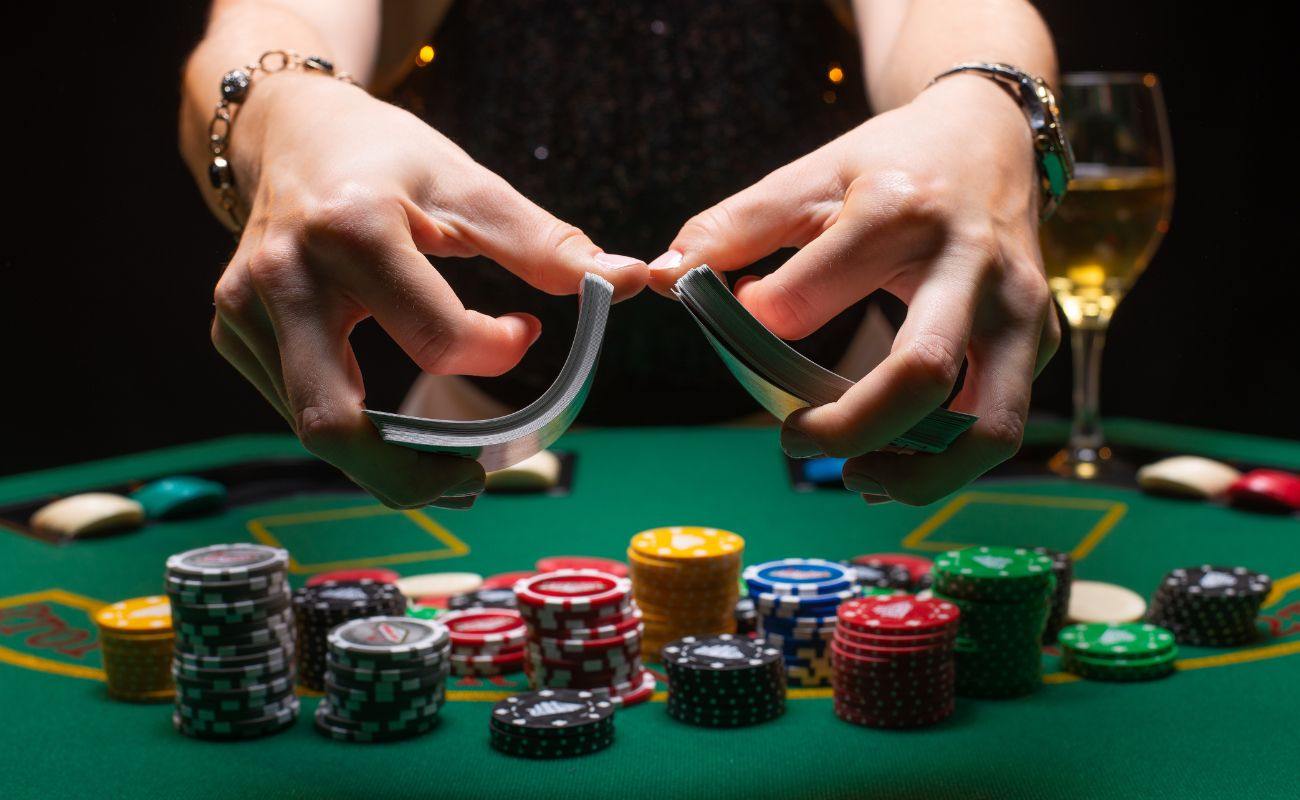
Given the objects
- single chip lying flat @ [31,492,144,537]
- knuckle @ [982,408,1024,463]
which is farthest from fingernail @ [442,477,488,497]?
single chip lying flat @ [31,492,144,537]

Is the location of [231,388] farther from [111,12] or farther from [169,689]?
[169,689]

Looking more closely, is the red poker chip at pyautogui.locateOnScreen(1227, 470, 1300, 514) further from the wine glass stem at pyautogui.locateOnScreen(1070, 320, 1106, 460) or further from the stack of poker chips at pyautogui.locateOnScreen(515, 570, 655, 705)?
the stack of poker chips at pyautogui.locateOnScreen(515, 570, 655, 705)

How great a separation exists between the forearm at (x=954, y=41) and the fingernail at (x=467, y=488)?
0.60m

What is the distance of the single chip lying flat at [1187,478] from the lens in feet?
8.09

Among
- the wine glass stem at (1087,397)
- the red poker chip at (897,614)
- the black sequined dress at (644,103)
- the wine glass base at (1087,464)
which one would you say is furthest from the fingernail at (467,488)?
the wine glass stem at (1087,397)

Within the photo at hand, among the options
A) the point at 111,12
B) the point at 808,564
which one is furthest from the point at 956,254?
the point at 111,12

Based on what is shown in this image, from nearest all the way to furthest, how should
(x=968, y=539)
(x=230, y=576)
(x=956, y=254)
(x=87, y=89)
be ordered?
(x=956, y=254), (x=230, y=576), (x=968, y=539), (x=87, y=89)

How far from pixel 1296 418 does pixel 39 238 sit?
334 centimetres

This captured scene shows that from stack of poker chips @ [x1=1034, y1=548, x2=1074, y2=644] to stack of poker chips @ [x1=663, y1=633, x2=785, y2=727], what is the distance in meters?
0.45

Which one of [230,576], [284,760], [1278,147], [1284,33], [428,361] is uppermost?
[1284,33]

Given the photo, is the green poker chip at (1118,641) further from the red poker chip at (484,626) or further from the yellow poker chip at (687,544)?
the red poker chip at (484,626)

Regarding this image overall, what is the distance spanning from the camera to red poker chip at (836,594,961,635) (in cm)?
145

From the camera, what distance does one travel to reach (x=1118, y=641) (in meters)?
1.55

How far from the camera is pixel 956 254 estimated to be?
3.39 ft
